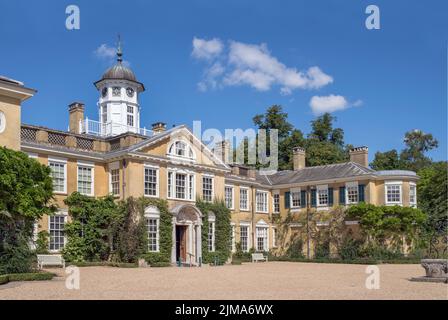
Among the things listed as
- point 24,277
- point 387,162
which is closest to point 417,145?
point 387,162

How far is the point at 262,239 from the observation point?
139 ft

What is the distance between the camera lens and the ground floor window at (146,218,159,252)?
99.9 ft

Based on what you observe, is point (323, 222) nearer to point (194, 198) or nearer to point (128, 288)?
point (194, 198)

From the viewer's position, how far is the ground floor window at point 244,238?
132 feet

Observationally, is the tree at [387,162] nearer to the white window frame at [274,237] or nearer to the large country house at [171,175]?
the large country house at [171,175]

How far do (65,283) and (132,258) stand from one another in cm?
1106

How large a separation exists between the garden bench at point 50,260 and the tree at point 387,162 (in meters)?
41.5

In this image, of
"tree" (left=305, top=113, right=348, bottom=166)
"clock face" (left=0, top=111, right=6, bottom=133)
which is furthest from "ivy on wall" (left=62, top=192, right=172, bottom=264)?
"tree" (left=305, top=113, right=348, bottom=166)

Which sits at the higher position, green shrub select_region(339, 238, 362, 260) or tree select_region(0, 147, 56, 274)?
tree select_region(0, 147, 56, 274)

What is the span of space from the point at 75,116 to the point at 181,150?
22.3ft

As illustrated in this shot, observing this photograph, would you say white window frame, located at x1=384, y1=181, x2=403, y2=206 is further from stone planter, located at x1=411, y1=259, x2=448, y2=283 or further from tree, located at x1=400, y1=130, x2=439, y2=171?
tree, located at x1=400, y1=130, x2=439, y2=171

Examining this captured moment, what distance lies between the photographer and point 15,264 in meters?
19.2

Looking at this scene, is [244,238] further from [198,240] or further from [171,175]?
[171,175]

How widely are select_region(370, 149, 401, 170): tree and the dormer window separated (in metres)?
32.2
